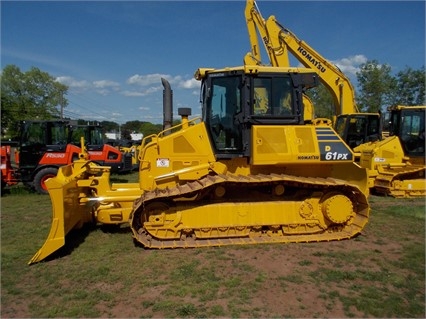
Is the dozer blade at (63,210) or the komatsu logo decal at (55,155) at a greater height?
the komatsu logo decal at (55,155)

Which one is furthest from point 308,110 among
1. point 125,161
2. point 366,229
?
point 125,161

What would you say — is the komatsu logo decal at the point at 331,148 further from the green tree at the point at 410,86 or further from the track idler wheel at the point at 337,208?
the green tree at the point at 410,86

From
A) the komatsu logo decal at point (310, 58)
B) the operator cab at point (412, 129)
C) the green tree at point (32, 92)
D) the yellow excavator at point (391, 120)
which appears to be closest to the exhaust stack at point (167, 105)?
the yellow excavator at point (391, 120)

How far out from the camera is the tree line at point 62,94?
36.9 metres

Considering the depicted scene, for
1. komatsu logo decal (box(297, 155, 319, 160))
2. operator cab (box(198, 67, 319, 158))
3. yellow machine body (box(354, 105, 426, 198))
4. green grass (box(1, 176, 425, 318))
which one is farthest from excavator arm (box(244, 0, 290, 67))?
green grass (box(1, 176, 425, 318))

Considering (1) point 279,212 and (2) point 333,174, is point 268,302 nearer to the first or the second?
(1) point 279,212

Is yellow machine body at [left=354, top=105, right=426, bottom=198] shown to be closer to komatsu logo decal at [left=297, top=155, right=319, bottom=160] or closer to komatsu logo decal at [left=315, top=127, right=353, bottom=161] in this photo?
komatsu logo decal at [left=315, top=127, right=353, bottom=161]

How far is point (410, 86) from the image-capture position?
38.5 metres

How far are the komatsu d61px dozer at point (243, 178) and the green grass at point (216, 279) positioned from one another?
1.44 ft

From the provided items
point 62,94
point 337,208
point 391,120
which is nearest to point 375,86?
point 391,120

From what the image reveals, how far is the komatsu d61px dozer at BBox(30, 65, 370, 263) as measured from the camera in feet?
22.6

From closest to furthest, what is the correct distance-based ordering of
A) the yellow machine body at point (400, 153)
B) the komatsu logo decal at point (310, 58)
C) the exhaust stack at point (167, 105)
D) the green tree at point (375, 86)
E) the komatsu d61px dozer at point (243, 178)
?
the komatsu d61px dozer at point (243, 178) → the exhaust stack at point (167, 105) → the yellow machine body at point (400, 153) → the komatsu logo decal at point (310, 58) → the green tree at point (375, 86)

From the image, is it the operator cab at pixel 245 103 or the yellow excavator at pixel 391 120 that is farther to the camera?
the yellow excavator at pixel 391 120

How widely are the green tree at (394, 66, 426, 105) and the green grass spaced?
3544cm
